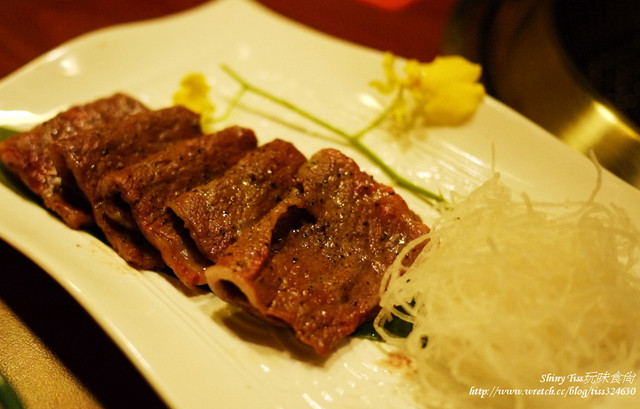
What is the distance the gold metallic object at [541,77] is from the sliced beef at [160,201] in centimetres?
224

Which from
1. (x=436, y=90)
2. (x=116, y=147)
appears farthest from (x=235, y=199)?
(x=436, y=90)

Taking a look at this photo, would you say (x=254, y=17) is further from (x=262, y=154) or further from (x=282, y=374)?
(x=282, y=374)

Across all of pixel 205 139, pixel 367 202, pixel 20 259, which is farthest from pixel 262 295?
pixel 20 259

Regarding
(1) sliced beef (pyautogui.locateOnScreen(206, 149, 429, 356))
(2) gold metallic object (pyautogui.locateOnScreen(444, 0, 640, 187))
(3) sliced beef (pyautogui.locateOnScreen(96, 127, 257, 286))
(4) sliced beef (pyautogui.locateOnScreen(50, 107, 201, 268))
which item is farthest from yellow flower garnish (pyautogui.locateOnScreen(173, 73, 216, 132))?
(2) gold metallic object (pyautogui.locateOnScreen(444, 0, 640, 187))

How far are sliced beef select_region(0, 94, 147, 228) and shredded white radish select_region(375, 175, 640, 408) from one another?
6.23 ft

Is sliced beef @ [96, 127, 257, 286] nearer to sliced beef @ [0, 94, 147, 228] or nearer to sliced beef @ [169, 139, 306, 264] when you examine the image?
sliced beef @ [169, 139, 306, 264]

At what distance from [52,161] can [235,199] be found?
1198mm

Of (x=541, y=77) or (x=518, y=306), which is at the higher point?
(x=541, y=77)

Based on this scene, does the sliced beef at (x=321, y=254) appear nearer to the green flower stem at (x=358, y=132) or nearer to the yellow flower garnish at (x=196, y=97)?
the green flower stem at (x=358, y=132)

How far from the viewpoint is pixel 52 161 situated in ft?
10.2

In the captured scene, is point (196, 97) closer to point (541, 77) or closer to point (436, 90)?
point (436, 90)

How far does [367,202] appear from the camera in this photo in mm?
2873

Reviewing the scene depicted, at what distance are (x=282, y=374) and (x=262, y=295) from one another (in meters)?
0.38

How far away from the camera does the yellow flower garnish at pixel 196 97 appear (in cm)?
407
